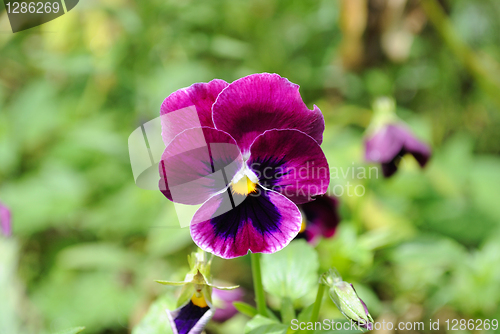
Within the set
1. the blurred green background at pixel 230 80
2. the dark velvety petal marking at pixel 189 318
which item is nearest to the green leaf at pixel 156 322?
the dark velvety petal marking at pixel 189 318

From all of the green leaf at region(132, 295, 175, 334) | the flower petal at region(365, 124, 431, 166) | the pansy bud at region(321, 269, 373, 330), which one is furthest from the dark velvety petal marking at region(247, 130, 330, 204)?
the flower petal at region(365, 124, 431, 166)

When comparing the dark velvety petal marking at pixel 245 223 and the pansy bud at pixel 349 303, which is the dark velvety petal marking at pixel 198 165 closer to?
the dark velvety petal marking at pixel 245 223

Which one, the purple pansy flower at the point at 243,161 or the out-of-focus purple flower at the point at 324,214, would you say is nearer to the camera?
the purple pansy flower at the point at 243,161

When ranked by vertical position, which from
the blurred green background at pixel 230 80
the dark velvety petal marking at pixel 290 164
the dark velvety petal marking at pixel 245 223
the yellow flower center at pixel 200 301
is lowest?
the blurred green background at pixel 230 80

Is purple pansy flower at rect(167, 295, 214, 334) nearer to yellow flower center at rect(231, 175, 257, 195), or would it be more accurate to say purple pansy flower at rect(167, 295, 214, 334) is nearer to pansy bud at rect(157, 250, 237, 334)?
pansy bud at rect(157, 250, 237, 334)

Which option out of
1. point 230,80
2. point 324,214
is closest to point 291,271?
point 324,214

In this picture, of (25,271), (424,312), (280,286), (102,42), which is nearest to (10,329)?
(280,286)
